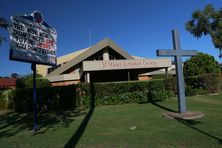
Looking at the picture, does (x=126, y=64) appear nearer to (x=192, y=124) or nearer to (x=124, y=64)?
(x=124, y=64)

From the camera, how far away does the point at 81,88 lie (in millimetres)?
17094

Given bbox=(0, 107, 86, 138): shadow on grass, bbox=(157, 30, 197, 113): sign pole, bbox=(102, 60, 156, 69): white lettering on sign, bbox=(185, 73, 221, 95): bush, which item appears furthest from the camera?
bbox=(102, 60, 156, 69): white lettering on sign

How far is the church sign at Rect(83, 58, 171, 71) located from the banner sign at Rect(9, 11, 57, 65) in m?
11.0

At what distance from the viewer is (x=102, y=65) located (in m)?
22.7

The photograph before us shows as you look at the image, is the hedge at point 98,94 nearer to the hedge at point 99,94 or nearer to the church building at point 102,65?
the hedge at point 99,94

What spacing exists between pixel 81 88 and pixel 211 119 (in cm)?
952

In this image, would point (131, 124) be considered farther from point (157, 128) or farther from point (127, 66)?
point (127, 66)

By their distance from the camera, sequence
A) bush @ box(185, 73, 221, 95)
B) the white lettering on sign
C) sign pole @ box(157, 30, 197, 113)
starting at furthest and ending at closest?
the white lettering on sign → bush @ box(185, 73, 221, 95) → sign pole @ box(157, 30, 197, 113)

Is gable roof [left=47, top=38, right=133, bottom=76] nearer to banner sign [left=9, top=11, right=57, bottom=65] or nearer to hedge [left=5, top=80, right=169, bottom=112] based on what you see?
hedge [left=5, top=80, right=169, bottom=112]

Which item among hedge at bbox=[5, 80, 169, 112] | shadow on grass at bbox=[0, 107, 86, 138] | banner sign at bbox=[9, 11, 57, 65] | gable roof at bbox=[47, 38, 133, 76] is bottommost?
shadow on grass at bbox=[0, 107, 86, 138]

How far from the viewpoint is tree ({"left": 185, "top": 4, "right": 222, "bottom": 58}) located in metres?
35.7

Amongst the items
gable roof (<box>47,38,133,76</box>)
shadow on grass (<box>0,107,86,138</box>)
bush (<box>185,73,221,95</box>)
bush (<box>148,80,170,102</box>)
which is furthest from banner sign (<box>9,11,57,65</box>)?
gable roof (<box>47,38,133,76</box>)

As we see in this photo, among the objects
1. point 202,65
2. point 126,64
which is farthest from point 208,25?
point 126,64

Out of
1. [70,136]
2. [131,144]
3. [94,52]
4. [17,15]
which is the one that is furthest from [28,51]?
[94,52]
